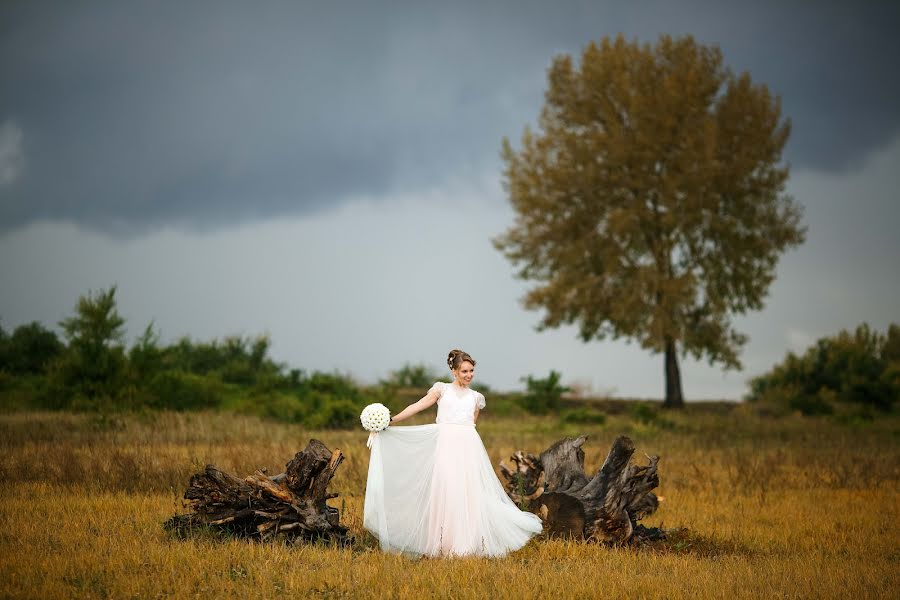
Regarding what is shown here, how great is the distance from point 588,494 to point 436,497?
2272mm

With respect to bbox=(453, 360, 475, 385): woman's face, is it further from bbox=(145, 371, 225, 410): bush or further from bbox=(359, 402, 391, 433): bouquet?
bbox=(145, 371, 225, 410): bush

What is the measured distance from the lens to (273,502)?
9.50 meters

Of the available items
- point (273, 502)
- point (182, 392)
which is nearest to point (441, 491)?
point (273, 502)

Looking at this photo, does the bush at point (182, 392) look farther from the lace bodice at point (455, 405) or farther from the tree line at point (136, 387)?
the lace bodice at point (455, 405)

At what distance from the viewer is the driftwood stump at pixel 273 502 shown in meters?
9.34

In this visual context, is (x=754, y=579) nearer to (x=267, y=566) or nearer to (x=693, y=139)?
(x=267, y=566)

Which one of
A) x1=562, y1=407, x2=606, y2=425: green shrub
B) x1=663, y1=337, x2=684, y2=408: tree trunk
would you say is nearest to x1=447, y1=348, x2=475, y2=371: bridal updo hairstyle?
x1=562, y1=407, x2=606, y2=425: green shrub

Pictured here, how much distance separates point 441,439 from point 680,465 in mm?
10053

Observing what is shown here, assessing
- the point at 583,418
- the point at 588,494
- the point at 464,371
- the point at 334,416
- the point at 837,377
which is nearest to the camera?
the point at 464,371

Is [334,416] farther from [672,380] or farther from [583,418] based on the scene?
[672,380]

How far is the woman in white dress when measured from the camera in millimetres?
9180

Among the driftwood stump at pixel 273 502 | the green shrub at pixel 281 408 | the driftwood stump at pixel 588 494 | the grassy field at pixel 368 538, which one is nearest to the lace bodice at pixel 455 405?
the driftwood stump at pixel 273 502

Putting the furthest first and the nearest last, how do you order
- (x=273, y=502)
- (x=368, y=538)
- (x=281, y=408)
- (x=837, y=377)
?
1. (x=837, y=377)
2. (x=281, y=408)
3. (x=368, y=538)
4. (x=273, y=502)

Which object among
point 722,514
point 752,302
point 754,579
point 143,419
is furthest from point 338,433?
point 752,302
